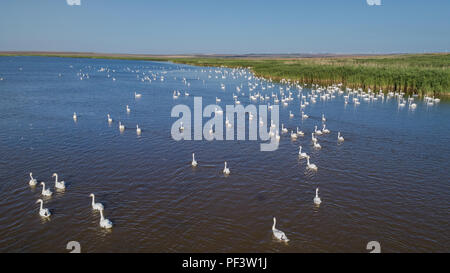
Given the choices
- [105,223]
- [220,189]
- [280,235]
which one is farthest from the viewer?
[220,189]

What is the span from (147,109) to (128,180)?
21.6m

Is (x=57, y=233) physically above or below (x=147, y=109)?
below

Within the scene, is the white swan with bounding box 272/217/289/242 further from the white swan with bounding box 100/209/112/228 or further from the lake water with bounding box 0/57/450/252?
the white swan with bounding box 100/209/112/228

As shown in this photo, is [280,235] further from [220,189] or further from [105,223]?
[105,223]

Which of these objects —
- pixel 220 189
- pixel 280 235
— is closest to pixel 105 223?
pixel 220 189

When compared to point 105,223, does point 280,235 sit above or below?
below

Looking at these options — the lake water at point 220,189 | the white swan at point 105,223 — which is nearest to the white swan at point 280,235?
the lake water at point 220,189

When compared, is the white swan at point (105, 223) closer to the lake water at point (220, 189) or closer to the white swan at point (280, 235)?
the lake water at point (220, 189)

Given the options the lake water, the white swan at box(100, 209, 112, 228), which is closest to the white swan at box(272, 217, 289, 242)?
the lake water

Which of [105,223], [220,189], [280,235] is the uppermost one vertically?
[220,189]

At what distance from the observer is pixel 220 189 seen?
17562 millimetres
